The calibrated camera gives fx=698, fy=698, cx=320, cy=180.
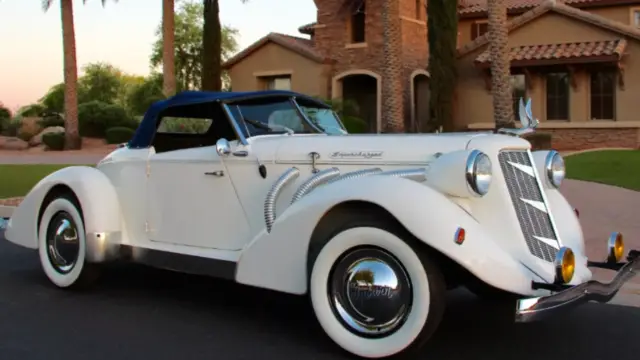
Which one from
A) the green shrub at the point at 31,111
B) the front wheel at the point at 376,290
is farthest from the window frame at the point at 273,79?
the front wheel at the point at 376,290

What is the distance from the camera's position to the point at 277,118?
555cm

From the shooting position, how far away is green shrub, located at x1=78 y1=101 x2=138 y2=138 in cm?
3161

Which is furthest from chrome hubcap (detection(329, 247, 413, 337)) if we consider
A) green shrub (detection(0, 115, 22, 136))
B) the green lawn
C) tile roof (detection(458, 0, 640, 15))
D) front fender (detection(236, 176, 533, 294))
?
green shrub (detection(0, 115, 22, 136))

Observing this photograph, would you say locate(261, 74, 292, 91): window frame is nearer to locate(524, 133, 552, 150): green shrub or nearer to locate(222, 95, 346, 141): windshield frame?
locate(524, 133, 552, 150): green shrub

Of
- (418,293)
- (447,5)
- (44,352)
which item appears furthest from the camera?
(447,5)

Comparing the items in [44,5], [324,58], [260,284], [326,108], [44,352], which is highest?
[44,5]

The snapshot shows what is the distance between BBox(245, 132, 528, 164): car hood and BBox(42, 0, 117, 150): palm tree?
25125 mm

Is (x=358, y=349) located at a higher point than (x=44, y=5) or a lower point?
lower

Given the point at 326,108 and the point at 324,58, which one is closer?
the point at 326,108

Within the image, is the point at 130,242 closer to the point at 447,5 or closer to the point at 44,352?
the point at 44,352

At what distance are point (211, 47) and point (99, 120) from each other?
8433mm

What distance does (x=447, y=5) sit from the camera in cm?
2262

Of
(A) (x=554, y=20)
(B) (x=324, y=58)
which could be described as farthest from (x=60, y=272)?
(B) (x=324, y=58)

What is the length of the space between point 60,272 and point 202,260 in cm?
167
